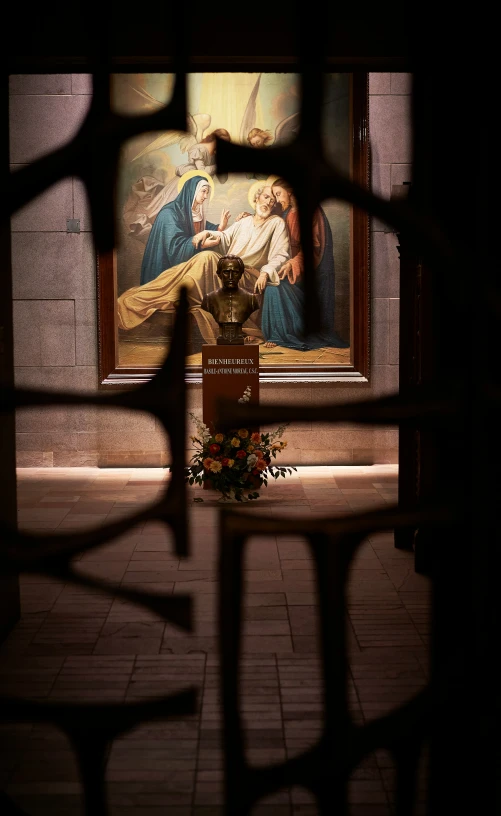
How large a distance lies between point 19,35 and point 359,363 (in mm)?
7250

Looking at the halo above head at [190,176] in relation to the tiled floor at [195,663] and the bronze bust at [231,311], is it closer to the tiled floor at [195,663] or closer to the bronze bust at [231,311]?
the bronze bust at [231,311]

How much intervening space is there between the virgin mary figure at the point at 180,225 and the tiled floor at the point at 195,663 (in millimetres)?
3045

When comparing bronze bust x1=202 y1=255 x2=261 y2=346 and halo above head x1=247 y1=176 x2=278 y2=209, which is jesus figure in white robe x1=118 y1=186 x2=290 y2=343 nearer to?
halo above head x1=247 y1=176 x2=278 y2=209

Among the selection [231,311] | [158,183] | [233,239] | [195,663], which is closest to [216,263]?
[233,239]

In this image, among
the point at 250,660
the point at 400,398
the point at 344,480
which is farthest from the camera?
the point at 344,480

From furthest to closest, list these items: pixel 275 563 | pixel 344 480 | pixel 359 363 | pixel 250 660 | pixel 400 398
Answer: pixel 359 363 → pixel 344 480 → pixel 275 563 → pixel 250 660 → pixel 400 398

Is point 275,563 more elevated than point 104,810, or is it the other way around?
point 104,810

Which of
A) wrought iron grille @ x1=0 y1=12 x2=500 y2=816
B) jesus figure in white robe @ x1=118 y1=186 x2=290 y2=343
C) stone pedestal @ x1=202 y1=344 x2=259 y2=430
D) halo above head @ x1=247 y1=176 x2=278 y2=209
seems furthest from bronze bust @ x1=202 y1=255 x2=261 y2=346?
wrought iron grille @ x1=0 y1=12 x2=500 y2=816

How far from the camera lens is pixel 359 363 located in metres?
7.92

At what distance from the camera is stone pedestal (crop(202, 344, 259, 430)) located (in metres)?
6.66

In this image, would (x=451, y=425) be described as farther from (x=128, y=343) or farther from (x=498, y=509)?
(x=128, y=343)

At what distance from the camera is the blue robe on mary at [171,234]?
311 inches

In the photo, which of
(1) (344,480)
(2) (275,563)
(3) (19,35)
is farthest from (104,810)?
(1) (344,480)

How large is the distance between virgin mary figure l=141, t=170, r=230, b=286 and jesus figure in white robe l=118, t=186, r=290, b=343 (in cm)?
7
